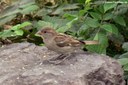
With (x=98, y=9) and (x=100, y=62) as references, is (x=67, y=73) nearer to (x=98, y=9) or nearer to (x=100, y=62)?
(x=100, y=62)

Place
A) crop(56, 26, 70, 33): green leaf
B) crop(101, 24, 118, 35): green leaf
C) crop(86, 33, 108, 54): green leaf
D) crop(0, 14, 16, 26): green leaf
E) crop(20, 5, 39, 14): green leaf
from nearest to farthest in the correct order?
crop(86, 33, 108, 54): green leaf
crop(101, 24, 118, 35): green leaf
crop(56, 26, 70, 33): green leaf
crop(20, 5, 39, 14): green leaf
crop(0, 14, 16, 26): green leaf

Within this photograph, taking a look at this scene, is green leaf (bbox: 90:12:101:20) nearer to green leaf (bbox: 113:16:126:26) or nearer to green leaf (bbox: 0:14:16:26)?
green leaf (bbox: 113:16:126:26)

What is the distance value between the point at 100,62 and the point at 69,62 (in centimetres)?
33

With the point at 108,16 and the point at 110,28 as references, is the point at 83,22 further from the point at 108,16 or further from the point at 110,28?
the point at 110,28

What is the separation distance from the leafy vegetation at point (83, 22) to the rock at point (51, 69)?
0.52m

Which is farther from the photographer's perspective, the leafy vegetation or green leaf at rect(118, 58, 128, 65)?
the leafy vegetation

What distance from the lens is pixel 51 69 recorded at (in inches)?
201

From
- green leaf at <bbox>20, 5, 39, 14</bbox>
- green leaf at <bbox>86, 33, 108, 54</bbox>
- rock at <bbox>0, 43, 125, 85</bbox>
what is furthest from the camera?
green leaf at <bbox>20, 5, 39, 14</bbox>

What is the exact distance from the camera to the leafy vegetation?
6.56 m

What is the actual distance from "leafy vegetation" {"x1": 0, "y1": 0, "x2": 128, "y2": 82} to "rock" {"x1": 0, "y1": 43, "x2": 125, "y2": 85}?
0.52 meters

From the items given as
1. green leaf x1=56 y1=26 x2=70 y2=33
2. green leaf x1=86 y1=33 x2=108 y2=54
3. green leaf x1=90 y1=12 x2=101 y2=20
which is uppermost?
green leaf x1=90 y1=12 x2=101 y2=20

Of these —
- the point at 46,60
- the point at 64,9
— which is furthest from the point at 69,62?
the point at 64,9

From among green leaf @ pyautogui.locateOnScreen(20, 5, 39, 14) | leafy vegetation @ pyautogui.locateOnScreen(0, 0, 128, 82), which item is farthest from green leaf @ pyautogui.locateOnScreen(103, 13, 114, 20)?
green leaf @ pyautogui.locateOnScreen(20, 5, 39, 14)

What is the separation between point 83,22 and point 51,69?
1895 mm
